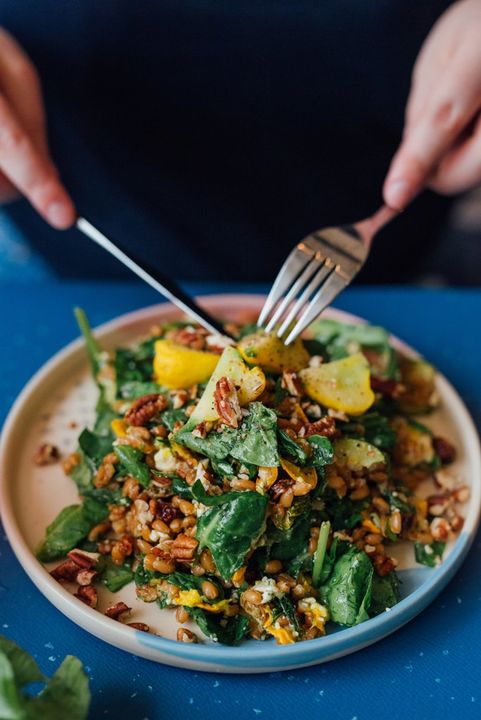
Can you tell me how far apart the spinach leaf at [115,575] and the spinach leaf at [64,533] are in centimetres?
9

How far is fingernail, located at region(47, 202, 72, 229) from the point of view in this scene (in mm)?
2096

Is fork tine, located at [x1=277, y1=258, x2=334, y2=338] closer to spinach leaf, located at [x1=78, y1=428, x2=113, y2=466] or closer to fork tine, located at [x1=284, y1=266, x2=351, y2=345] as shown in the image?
fork tine, located at [x1=284, y1=266, x2=351, y2=345]

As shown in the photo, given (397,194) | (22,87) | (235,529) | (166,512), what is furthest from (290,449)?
(22,87)

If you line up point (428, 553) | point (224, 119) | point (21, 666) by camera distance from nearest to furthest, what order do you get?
point (21, 666) → point (428, 553) → point (224, 119)

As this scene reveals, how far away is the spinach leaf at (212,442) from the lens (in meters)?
1.60

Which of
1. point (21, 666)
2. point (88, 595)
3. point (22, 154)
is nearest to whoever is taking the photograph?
point (21, 666)

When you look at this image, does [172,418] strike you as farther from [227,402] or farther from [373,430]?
[373,430]

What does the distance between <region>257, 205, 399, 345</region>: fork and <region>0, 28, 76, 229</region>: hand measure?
2.04ft

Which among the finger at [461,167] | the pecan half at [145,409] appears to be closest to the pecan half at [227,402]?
the pecan half at [145,409]

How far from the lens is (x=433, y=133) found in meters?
2.07

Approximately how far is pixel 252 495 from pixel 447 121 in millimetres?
1187

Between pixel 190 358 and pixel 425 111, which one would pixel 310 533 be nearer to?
pixel 190 358

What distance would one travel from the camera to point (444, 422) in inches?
82.0

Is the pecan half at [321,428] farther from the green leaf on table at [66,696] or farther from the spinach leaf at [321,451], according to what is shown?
the green leaf on table at [66,696]
